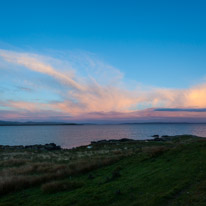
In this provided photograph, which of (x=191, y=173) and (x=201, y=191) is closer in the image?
(x=201, y=191)

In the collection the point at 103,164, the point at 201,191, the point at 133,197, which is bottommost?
the point at 103,164

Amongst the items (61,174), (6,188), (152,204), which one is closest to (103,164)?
(61,174)

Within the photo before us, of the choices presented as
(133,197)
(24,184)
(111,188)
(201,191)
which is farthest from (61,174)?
(201,191)

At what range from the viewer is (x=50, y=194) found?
1101 centimetres

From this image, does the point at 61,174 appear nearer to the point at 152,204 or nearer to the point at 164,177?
the point at 164,177

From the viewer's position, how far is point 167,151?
63.6 feet

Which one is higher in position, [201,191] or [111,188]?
[201,191]

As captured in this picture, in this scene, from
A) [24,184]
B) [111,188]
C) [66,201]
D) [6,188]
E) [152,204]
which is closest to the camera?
[152,204]

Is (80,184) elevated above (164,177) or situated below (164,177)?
below

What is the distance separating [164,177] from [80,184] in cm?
559

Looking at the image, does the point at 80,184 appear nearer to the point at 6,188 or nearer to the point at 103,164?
the point at 6,188

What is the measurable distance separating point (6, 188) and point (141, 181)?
910cm

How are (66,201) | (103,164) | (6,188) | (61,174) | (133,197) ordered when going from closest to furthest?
(133,197), (66,201), (6,188), (61,174), (103,164)

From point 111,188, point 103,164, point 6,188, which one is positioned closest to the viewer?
point 111,188
